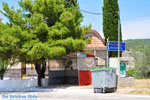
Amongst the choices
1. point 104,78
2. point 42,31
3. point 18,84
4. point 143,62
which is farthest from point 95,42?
point 104,78

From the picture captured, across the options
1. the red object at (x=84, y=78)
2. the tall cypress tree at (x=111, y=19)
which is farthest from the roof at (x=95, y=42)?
the red object at (x=84, y=78)

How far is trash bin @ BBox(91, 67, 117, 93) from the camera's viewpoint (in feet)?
49.8

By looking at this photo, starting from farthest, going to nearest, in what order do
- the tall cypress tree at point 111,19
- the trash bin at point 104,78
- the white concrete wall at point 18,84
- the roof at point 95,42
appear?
1. the roof at point 95,42
2. the tall cypress tree at point 111,19
3. the white concrete wall at point 18,84
4. the trash bin at point 104,78

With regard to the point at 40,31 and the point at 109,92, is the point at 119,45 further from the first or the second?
the point at 40,31


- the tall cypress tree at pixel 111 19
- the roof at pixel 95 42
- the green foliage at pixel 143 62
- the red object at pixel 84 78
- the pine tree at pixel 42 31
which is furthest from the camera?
the roof at pixel 95 42

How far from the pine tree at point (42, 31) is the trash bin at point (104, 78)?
3.33m

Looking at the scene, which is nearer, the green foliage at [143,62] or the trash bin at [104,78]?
the trash bin at [104,78]

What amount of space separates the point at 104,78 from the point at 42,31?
605 cm

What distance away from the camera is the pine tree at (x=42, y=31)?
57.6 ft

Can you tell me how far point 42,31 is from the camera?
18516 millimetres

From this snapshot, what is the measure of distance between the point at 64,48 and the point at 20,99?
5.92m

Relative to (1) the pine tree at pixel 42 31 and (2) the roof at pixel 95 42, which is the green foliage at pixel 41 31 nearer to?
(1) the pine tree at pixel 42 31

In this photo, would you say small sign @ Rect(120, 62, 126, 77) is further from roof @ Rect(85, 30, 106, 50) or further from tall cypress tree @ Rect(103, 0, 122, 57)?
roof @ Rect(85, 30, 106, 50)

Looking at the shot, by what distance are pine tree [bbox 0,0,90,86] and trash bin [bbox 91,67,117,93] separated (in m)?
3.33
